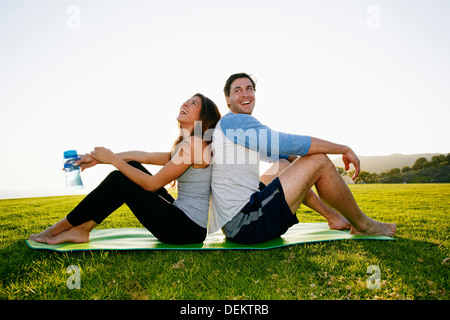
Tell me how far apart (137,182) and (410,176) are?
130 feet

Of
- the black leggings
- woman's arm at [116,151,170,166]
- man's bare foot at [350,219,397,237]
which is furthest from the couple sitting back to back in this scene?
woman's arm at [116,151,170,166]

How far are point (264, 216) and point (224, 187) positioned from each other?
528 mm

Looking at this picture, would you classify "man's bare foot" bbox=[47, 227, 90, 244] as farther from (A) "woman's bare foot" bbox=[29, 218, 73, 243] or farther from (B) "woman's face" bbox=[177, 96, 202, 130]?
(B) "woman's face" bbox=[177, 96, 202, 130]

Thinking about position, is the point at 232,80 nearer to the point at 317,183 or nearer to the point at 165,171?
the point at 165,171

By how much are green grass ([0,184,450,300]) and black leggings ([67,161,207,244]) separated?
0.28m

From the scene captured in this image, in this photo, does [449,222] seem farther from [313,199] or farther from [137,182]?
[137,182]

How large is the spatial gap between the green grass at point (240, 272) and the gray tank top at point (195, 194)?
1.38 feet

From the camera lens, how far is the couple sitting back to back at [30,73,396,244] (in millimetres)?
2951

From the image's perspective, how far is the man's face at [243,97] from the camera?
366 centimetres

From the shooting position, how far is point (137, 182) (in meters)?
3.04
